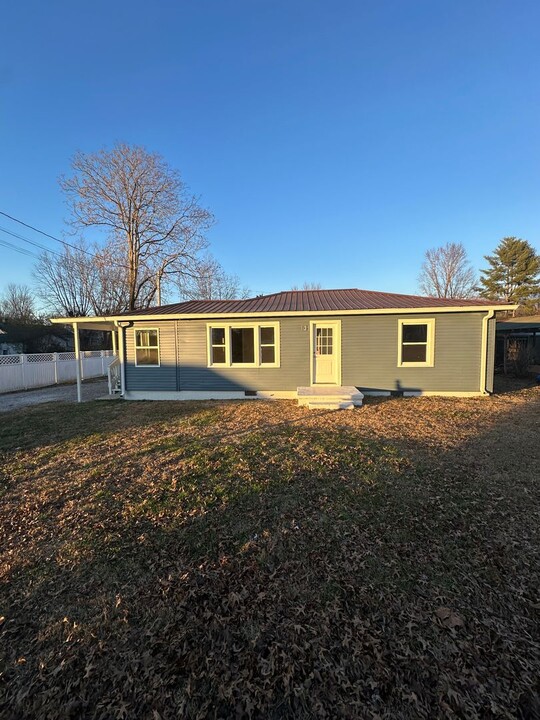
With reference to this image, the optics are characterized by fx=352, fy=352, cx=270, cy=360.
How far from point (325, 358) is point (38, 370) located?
12.7m

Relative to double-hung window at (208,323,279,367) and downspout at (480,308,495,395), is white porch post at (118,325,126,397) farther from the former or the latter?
downspout at (480,308,495,395)

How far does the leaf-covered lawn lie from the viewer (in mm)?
1808

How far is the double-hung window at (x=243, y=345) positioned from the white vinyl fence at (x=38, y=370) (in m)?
8.58

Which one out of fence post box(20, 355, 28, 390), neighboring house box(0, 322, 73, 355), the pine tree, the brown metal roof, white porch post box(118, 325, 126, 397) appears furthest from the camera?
the pine tree

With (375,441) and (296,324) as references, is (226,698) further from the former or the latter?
(296,324)

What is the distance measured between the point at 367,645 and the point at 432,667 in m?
0.34

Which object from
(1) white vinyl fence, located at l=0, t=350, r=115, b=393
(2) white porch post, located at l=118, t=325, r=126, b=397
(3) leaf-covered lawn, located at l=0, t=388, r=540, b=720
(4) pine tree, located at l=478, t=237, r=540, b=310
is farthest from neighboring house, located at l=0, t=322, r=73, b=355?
Answer: (4) pine tree, located at l=478, t=237, r=540, b=310

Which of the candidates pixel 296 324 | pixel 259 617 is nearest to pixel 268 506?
pixel 259 617

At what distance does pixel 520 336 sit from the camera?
695 inches

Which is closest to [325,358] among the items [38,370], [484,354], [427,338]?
[427,338]

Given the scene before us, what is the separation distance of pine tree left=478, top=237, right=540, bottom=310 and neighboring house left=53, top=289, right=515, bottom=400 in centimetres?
2599

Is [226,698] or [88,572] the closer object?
[226,698]

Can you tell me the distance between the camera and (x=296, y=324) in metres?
10.6

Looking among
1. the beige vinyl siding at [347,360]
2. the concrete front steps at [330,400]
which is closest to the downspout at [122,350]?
the beige vinyl siding at [347,360]
